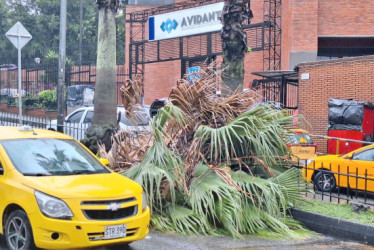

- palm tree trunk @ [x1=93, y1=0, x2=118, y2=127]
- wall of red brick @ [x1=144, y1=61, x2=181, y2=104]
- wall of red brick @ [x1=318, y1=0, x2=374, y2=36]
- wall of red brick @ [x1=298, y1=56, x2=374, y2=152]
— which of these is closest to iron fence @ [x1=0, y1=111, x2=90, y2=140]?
palm tree trunk @ [x1=93, y1=0, x2=118, y2=127]

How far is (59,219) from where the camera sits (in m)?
6.61

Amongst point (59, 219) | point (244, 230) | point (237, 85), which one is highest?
point (237, 85)

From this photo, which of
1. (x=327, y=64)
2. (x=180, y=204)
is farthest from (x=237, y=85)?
(x=327, y=64)

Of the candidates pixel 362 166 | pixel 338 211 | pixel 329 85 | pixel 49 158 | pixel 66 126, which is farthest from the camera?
pixel 329 85

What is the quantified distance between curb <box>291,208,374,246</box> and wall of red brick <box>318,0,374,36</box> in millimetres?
18260

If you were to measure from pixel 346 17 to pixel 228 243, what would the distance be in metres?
20.6

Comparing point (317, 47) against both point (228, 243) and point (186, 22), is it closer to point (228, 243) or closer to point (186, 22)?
point (186, 22)

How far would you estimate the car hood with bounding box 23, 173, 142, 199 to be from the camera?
6.78 meters

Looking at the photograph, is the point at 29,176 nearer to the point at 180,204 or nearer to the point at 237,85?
the point at 180,204

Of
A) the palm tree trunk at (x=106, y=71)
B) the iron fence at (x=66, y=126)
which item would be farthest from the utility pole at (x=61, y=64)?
the palm tree trunk at (x=106, y=71)

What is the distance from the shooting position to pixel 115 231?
6.88 meters

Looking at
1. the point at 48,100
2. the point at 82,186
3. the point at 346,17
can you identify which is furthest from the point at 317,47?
the point at 82,186

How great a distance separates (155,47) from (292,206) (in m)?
27.1

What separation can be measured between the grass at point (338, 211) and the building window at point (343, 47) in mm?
18708
